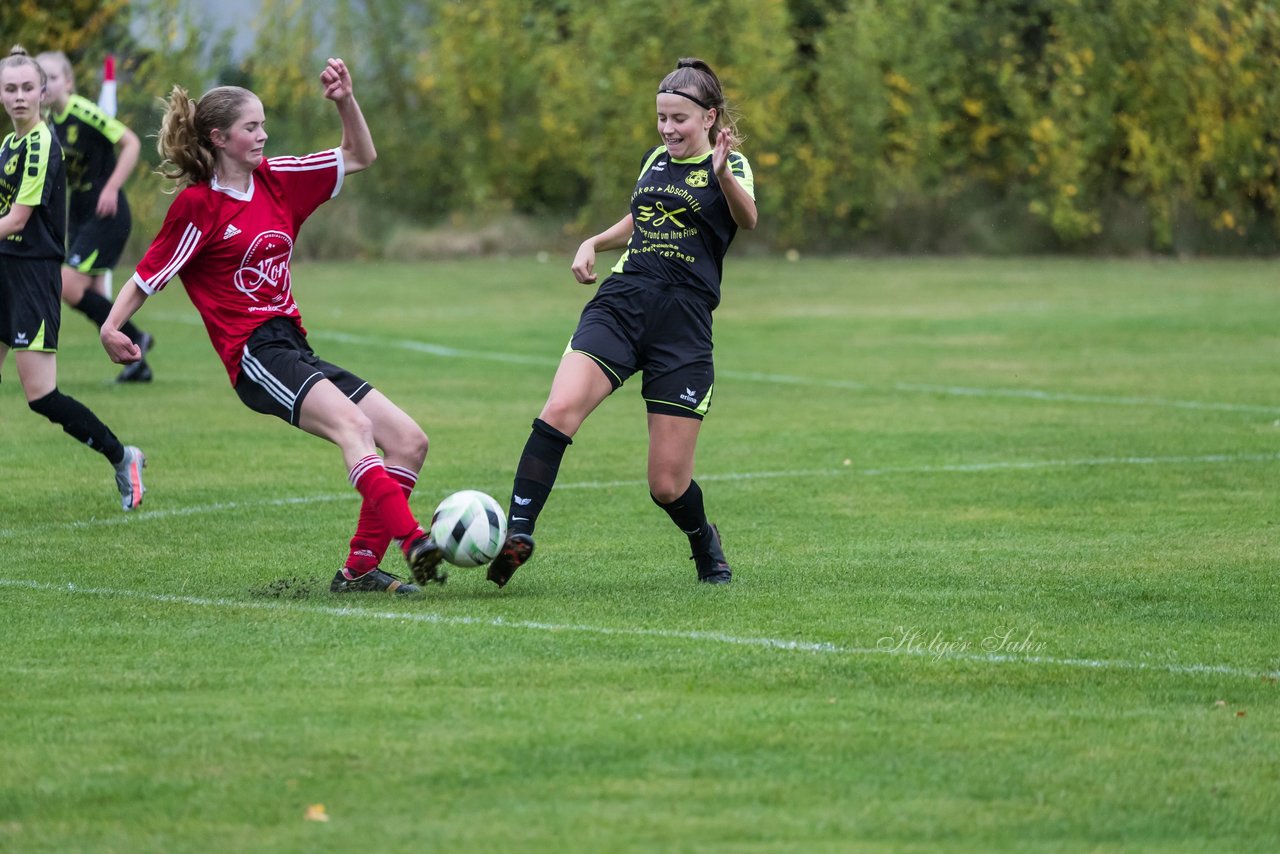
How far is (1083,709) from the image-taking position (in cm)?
521

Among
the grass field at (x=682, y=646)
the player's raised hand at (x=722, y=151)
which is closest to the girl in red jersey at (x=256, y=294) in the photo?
the grass field at (x=682, y=646)

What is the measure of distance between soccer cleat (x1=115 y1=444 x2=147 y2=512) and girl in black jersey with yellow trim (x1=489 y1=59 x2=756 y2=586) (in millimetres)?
2631

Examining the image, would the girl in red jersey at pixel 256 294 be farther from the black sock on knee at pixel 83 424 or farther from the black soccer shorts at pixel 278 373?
the black sock on knee at pixel 83 424

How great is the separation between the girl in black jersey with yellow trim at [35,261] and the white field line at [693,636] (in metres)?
2.23

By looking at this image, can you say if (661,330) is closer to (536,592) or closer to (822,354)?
(536,592)

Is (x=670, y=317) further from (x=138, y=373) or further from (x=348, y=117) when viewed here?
(x=138, y=373)

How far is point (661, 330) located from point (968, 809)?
3.05 meters

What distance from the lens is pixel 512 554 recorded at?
21.6 ft

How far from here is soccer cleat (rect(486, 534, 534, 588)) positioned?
656cm

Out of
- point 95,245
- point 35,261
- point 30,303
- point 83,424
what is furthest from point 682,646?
point 95,245

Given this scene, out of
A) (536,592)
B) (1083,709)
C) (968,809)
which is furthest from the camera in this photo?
(536,592)

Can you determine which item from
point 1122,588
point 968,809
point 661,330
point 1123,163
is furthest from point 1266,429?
point 1123,163

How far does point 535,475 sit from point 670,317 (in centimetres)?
76

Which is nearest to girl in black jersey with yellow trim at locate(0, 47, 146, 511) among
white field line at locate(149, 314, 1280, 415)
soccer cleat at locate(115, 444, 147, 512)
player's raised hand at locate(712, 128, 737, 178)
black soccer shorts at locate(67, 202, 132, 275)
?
soccer cleat at locate(115, 444, 147, 512)
